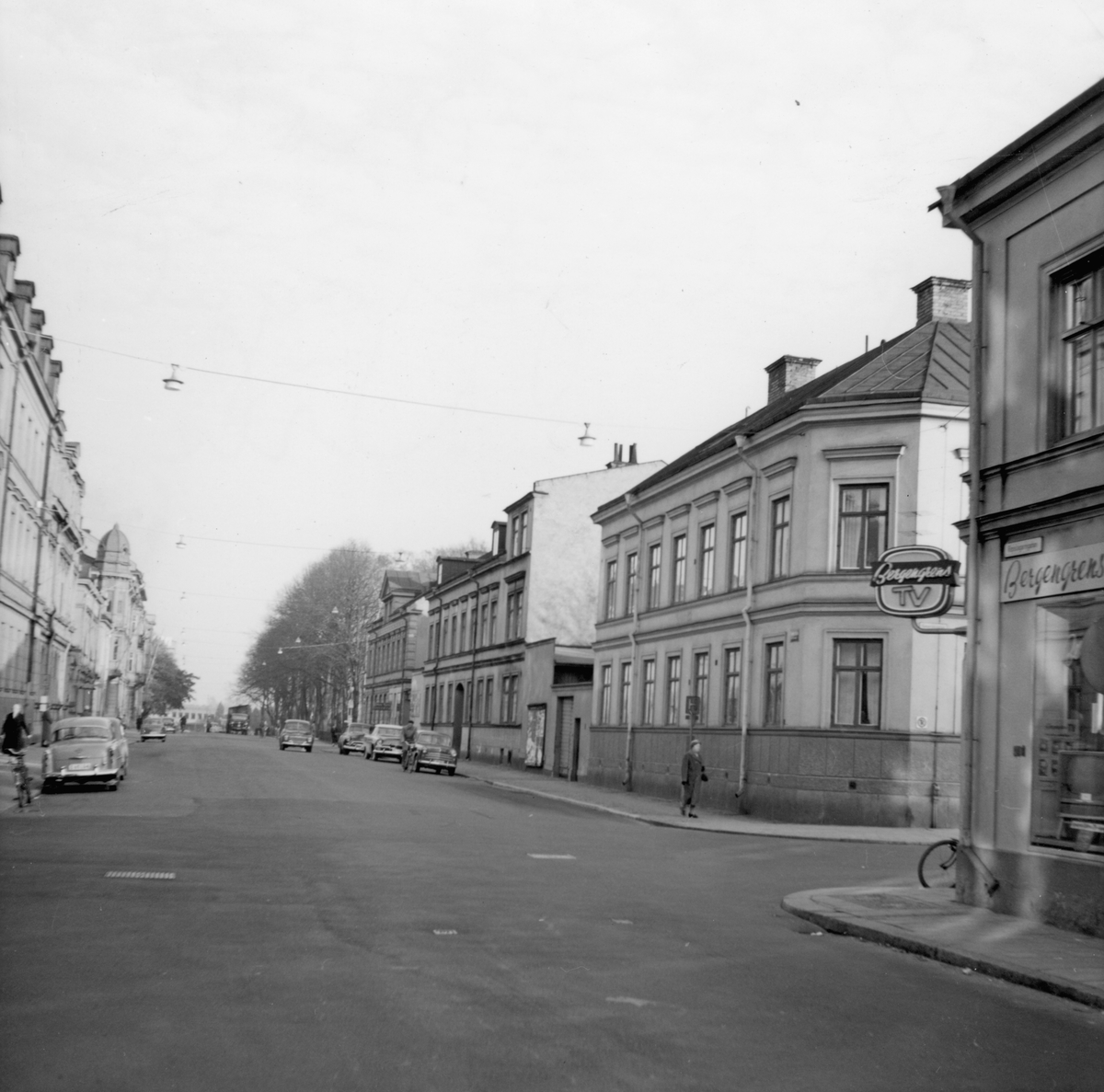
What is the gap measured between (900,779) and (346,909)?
58.6 feet

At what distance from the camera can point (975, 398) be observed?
1517cm

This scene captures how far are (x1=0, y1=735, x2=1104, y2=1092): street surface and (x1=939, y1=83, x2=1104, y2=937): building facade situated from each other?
99.3 inches

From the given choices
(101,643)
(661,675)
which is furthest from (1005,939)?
(101,643)

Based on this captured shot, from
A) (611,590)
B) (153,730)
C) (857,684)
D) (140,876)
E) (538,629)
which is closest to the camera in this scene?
(140,876)

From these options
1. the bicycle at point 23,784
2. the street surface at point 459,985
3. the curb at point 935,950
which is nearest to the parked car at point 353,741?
the bicycle at point 23,784

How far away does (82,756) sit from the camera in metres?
26.4

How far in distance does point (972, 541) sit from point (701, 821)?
13.8 metres

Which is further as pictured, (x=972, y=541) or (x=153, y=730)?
(x=153, y=730)

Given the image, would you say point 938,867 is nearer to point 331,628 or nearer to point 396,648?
point 396,648

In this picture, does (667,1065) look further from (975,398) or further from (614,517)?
(614,517)

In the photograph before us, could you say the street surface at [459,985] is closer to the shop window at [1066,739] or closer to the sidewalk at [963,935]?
the sidewalk at [963,935]

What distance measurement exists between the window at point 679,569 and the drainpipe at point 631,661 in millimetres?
2618

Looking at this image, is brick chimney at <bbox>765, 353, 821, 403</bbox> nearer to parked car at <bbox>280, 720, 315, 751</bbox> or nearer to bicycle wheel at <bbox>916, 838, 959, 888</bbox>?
bicycle wheel at <bbox>916, 838, 959, 888</bbox>

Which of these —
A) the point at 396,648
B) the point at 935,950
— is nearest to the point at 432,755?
the point at 935,950
